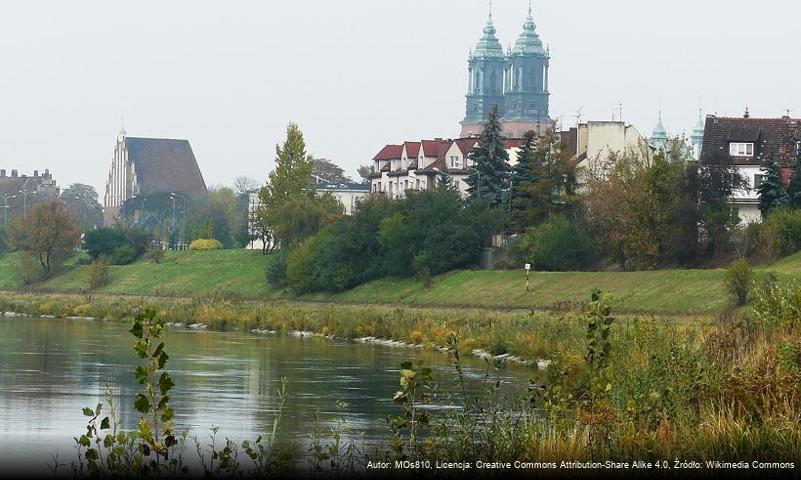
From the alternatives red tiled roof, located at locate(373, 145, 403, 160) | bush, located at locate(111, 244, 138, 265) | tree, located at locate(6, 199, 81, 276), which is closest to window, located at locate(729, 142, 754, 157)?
red tiled roof, located at locate(373, 145, 403, 160)

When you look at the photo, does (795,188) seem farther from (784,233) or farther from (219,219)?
(219,219)

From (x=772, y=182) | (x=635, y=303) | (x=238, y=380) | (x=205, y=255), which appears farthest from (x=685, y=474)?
(x=205, y=255)

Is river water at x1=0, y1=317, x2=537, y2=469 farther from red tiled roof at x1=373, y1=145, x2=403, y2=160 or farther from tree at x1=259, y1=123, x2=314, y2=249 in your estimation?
red tiled roof at x1=373, y1=145, x2=403, y2=160

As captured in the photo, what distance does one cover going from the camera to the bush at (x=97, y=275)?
106 m

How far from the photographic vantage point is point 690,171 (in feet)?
261

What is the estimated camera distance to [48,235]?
375ft

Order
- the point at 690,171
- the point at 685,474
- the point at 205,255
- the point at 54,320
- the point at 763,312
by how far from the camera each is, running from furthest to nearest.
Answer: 1. the point at 205,255
2. the point at 690,171
3. the point at 54,320
4. the point at 763,312
5. the point at 685,474

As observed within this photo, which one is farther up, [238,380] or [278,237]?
[278,237]

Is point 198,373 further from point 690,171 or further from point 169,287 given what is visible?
point 169,287

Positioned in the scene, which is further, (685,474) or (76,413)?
(76,413)

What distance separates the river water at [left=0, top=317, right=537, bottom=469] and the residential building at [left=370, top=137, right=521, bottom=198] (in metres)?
58.0

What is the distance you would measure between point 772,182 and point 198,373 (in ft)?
153

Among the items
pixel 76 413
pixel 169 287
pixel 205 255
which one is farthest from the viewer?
pixel 205 255

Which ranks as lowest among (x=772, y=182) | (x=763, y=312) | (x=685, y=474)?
(x=685, y=474)
